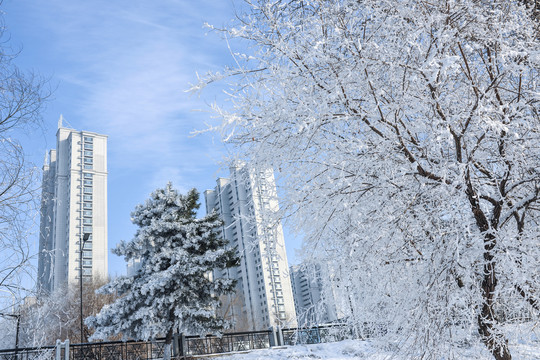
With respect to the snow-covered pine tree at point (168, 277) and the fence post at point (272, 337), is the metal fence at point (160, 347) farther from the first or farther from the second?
the snow-covered pine tree at point (168, 277)

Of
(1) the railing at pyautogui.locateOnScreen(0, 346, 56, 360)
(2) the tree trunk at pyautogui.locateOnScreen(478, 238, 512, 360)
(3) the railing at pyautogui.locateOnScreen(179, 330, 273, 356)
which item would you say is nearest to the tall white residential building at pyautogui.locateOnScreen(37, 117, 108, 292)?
(3) the railing at pyautogui.locateOnScreen(179, 330, 273, 356)

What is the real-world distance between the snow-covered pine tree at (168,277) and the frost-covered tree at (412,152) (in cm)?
1431

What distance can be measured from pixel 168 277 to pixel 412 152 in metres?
15.3

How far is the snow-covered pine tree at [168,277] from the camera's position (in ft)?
53.7

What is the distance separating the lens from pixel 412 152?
2.97 metres

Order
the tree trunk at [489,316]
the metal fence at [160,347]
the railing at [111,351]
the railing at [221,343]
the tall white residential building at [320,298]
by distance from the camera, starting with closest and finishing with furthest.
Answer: the tree trunk at [489,316] → the tall white residential building at [320,298] → the metal fence at [160,347] → the railing at [111,351] → the railing at [221,343]

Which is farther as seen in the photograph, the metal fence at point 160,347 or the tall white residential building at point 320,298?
the metal fence at point 160,347

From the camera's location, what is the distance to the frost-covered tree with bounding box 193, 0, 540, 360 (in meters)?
2.64

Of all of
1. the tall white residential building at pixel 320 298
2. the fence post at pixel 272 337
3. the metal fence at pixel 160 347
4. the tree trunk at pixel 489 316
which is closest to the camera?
the tree trunk at pixel 489 316

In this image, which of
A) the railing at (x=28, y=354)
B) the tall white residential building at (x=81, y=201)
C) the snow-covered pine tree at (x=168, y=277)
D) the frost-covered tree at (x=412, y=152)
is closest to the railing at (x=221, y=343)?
the snow-covered pine tree at (x=168, y=277)

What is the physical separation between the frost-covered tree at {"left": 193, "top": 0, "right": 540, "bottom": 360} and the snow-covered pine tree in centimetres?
1431

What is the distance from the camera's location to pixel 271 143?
3.31m

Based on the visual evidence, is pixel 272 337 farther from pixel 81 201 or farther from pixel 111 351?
pixel 81 201

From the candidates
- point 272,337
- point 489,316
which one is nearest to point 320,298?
point 489,316
